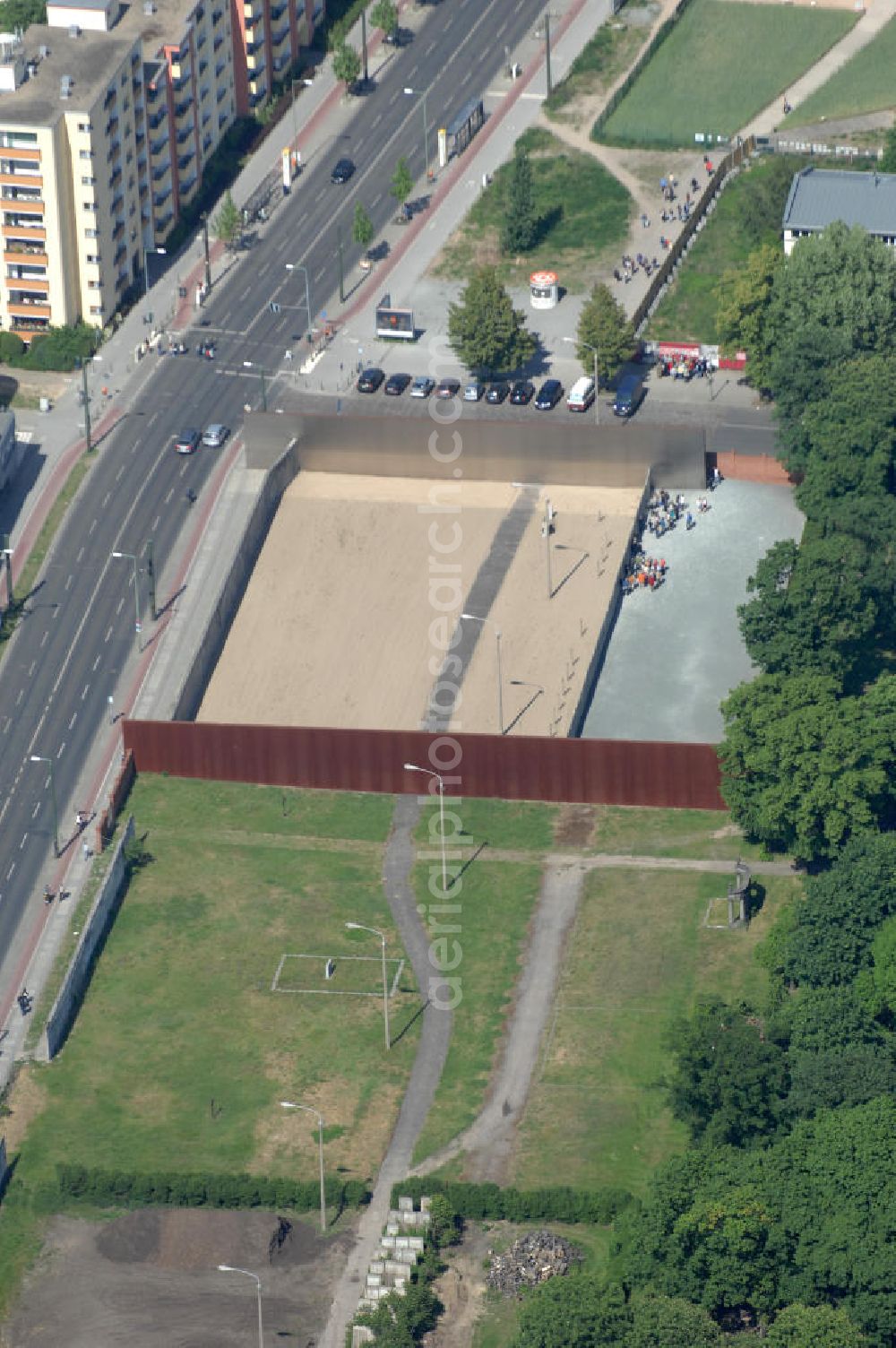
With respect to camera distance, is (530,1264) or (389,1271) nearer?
(389,1271)

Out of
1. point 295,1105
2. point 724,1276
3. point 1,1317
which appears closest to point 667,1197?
point 724,1276

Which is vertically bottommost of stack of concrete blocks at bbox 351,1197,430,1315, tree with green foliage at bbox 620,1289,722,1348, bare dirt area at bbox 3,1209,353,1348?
bare dirt area at bbox 3,1209,353,1348

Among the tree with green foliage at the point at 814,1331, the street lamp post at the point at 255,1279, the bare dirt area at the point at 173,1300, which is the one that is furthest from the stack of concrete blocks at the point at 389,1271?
the tree with green foliage at the point at 814,1331

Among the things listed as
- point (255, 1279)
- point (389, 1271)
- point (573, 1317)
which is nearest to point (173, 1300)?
point (255, 1279)

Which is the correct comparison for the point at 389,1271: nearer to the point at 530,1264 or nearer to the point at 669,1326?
the point at 530,1264

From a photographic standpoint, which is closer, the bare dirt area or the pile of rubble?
the bare dirt area

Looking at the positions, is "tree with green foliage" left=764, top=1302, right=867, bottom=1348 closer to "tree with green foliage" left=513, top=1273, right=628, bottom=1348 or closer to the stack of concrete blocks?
"tree with green foliage" left=513, top=1273, right=628, bottom=1348

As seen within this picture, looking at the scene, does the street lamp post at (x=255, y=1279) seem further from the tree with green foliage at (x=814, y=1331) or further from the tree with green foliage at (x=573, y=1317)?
the tree with green foliage at (x=814, y=1331)

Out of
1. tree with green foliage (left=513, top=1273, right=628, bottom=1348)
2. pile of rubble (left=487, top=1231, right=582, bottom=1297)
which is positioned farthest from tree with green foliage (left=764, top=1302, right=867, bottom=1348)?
pile of rubble (left=487, top=1231, right=582, bottom=1297)
